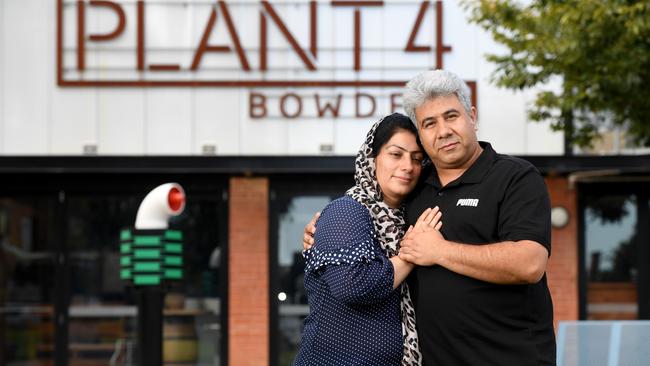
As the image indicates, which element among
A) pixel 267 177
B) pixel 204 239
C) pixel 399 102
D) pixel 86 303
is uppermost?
pixel 399 102

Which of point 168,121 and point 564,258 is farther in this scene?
point 564,258

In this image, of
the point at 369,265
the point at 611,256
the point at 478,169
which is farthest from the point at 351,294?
the point at 611,256

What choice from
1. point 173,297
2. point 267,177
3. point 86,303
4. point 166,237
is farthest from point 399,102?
point 166,237

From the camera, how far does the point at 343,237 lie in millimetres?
3262

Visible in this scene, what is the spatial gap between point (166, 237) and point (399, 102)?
5.10 m

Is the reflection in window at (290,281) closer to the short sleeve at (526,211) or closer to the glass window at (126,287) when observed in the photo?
the glass window at (126,287)

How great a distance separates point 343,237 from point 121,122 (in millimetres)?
7763

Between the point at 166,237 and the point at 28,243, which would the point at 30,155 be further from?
the point at 166,237

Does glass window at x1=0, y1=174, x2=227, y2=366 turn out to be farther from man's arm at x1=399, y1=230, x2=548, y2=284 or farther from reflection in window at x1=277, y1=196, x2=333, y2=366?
man's arm at x1=399, y1=230, x2=548, y2=284

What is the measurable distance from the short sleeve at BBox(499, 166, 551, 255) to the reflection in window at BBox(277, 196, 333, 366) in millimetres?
7975

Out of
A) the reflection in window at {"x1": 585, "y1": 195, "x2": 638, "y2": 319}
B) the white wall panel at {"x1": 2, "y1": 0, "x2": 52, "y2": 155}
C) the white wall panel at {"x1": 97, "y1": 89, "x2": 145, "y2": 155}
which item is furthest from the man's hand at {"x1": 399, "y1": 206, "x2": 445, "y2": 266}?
the reflection in window at {"x1": 585, "y1": 195, "x2": 638, "y2": 319}

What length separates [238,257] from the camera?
10977mm

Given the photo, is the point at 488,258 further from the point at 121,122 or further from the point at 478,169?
the point at 121,122

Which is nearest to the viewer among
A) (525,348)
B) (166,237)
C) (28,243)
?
(525,348)
